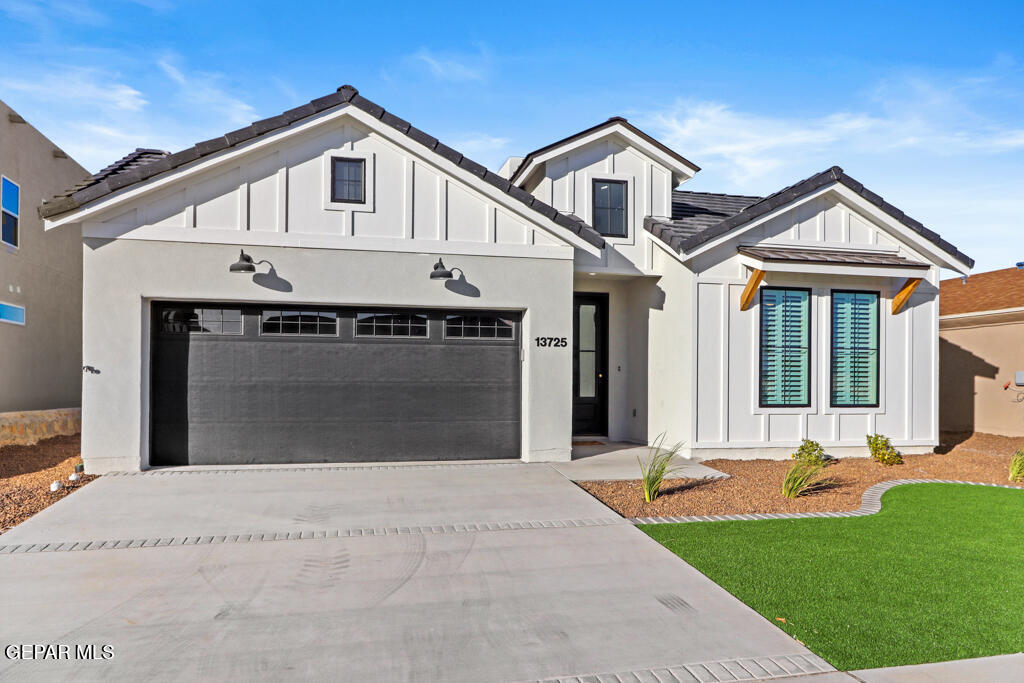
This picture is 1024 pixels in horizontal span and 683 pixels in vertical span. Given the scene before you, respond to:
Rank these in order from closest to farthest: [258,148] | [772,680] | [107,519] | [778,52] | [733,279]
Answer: [772,680], [107,519], [258,148], [733,279], [778,52]

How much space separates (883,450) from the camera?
406 inches

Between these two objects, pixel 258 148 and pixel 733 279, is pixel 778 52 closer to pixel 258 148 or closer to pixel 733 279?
pixel 733 279

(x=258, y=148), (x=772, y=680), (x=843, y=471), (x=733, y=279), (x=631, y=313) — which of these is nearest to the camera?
(x=772, y=680)

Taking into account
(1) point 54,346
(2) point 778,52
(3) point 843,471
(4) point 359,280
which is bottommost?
(3) point 843,471

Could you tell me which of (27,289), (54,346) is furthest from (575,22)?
(54,346)

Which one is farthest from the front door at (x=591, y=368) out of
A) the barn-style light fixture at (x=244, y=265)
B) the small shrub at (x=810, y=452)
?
the barn-style light fixture at (x=244, y=265)

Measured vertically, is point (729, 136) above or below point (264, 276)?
above

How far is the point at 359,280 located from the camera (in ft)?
30.0

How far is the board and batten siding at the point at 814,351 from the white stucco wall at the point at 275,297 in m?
2.43

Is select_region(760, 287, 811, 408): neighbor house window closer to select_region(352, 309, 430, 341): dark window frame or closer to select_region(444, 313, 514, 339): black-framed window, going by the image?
select_region(444, 313, 514, 339): black-framed window

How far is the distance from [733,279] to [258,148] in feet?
24.8

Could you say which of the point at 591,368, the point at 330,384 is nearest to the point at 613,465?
the point at 591,368

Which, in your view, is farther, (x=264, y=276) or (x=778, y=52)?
(x=778, y=52)

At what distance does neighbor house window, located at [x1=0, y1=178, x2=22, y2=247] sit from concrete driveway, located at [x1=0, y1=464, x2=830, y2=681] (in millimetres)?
7503
